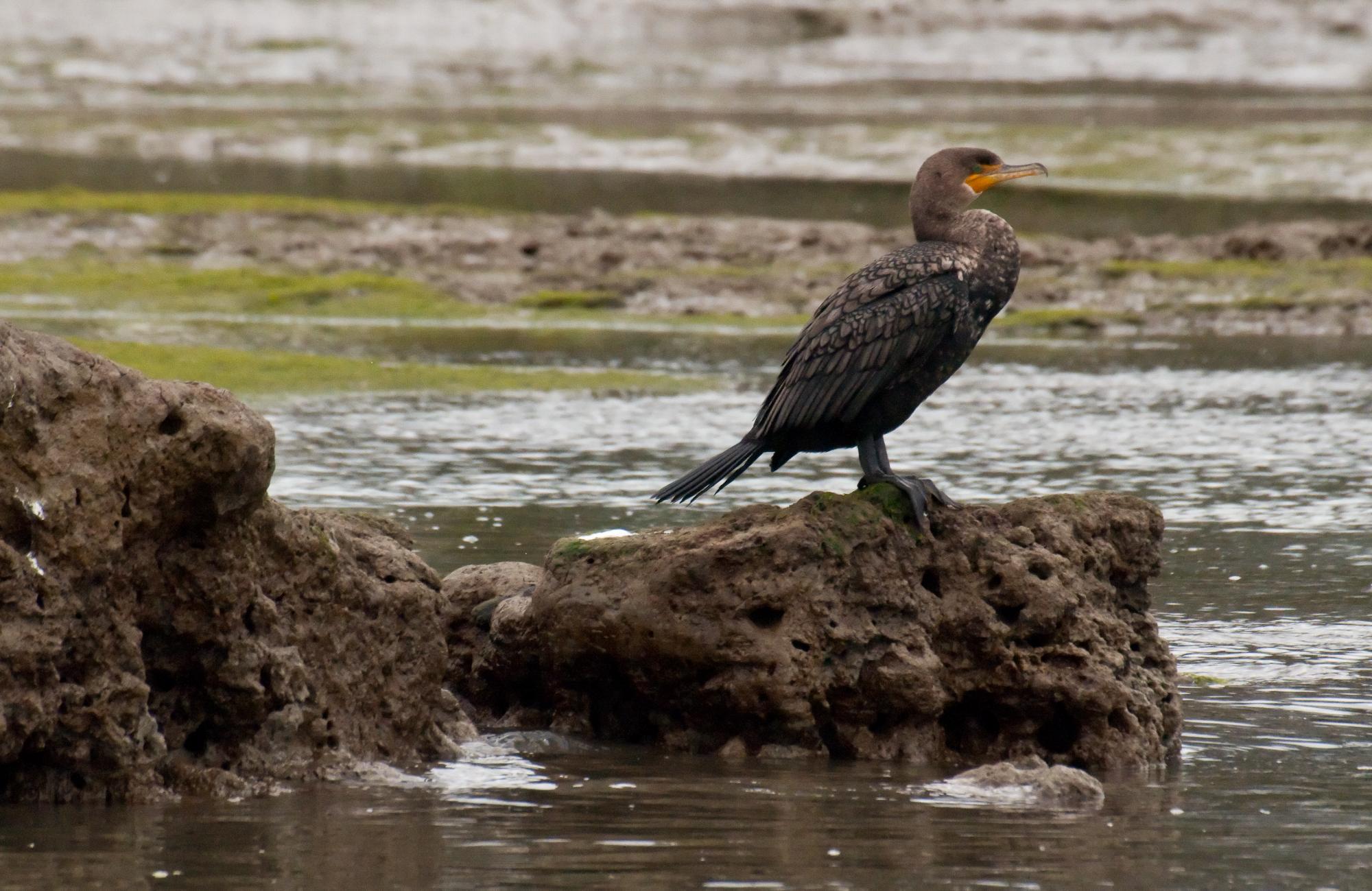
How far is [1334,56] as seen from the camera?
5697cm

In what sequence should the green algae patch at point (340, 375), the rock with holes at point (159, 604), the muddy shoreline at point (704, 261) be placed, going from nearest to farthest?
the rock with holes at point (159, 604) → the green algae patch at point (340, 375) → the muddy shoreline at point (704, 261)

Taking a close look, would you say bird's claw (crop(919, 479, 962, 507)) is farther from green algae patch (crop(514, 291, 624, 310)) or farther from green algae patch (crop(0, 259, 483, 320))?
green algae patch (crop(514, 291, 624, 310))

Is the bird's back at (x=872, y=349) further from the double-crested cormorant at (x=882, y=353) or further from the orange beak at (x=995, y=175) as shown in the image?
the orange beak at (x=995, y=175)

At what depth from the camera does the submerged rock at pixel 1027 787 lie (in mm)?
6941

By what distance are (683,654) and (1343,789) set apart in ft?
7.50

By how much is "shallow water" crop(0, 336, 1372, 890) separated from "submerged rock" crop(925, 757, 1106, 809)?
89 mm

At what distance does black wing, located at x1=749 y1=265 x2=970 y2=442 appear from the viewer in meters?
7.82

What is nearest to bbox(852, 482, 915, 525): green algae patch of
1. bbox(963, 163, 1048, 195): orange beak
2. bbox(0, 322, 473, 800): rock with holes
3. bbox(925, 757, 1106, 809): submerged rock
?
bbox(925, 757, 1106, 809): submerged rock

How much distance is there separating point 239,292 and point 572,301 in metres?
3.74

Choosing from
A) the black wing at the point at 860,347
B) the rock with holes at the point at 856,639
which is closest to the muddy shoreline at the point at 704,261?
the black wing at the point at 860,347

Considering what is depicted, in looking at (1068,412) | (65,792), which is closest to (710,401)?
(1068,412)

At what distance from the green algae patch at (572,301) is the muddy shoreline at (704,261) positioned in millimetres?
24

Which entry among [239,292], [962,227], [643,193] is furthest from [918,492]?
[643,193]

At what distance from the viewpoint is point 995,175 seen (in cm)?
846
